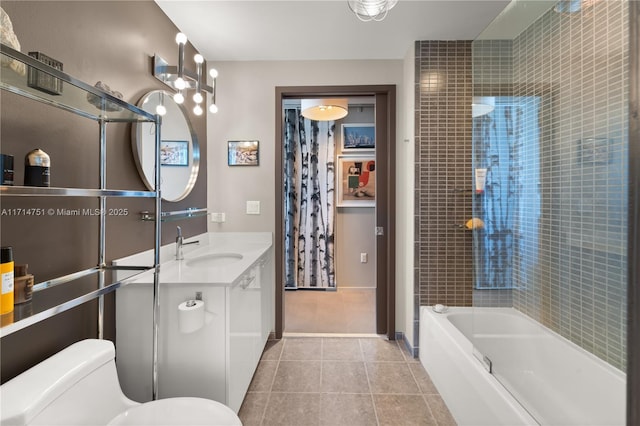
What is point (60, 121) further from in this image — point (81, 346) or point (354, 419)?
point (354, 419)

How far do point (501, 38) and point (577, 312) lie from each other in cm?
157

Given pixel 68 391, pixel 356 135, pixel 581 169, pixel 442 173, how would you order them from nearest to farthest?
1. pixel 68 391
2. pixel 581 169
3. pixel 442 173
4. pixel 356 135

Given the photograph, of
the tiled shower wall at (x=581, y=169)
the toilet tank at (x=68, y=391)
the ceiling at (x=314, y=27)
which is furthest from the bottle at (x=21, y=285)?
the tiled shower wall at (x=581, y=169)

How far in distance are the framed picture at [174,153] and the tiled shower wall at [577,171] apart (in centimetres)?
213

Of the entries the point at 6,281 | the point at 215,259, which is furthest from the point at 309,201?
the point at 6,281

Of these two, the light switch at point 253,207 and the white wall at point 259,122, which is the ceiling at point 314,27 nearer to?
the white wall at point 259,122

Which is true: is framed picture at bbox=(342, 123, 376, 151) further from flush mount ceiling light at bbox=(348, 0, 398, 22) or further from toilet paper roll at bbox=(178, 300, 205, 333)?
toilet paper roll at bbox=(178, 300, 205, 333)

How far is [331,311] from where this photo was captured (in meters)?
3.15

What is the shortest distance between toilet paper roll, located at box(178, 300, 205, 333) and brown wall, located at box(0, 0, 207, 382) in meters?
0.39

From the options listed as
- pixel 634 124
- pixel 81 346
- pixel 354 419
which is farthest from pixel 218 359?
pixel 634 124

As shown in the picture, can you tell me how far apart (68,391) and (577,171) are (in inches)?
84.1

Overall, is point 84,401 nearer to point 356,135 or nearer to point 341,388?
point 341,388

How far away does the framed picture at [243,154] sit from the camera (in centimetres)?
249

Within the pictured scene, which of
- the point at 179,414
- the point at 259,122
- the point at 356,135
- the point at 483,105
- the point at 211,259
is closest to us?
the point at 179,414
